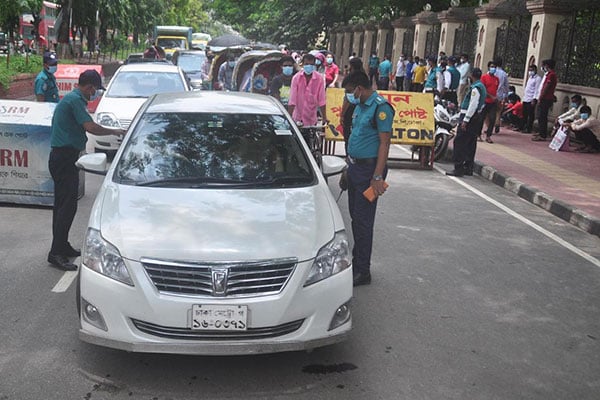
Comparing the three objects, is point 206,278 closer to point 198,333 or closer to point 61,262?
point 198,333

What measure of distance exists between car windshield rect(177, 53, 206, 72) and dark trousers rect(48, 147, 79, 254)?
64.4 ft

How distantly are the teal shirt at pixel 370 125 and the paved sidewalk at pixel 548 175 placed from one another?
4.31 metres

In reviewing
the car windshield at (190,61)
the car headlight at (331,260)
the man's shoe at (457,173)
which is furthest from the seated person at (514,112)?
the car headlight at (331,260)

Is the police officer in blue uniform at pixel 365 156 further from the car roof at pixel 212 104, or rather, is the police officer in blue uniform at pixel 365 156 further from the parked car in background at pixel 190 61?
the parked car in background at pixel 190 61

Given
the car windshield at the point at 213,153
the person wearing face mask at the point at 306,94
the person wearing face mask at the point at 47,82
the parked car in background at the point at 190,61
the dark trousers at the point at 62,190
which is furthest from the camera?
the parked car in background at the point at 190,61

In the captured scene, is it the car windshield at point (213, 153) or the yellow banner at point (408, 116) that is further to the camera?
the yellow banner at point (408, 116)

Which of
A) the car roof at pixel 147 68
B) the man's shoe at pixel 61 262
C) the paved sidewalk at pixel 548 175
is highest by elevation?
the car roof at pixel 147 68

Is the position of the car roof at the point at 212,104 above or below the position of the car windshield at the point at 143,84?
above

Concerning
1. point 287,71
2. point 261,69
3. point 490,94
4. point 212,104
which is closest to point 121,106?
point 287,71

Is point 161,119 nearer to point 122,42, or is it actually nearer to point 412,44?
point 412,44

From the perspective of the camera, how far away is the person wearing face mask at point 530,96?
18283 mm

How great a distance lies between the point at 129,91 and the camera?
12.9 meters

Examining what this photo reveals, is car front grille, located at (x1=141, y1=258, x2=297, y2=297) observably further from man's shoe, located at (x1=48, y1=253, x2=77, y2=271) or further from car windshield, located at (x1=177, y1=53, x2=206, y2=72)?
car windshield, located at (x1=177, y1=53, x2=206, y2=72)

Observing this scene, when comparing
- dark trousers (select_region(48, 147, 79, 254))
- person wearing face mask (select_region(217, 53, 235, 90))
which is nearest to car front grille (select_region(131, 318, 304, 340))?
dark trousers (select_region(48, 147, 79, 254))
